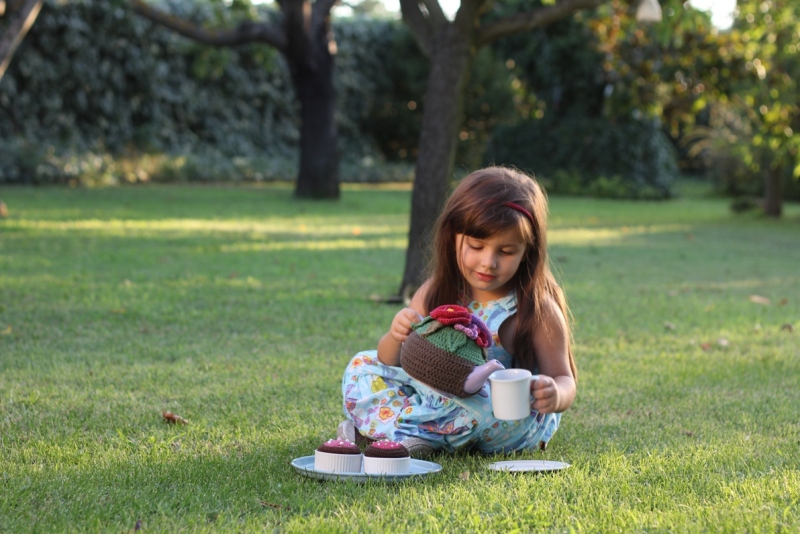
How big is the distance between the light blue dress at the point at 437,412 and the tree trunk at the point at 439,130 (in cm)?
315

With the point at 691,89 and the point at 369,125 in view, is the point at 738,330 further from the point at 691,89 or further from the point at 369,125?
the point at 369,125

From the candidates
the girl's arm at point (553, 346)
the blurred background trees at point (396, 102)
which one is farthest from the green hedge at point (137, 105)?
the girl's arm at point (553, 346)

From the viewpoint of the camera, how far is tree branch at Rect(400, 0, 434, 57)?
6316 millimetres

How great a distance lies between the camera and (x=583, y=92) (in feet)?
69.2

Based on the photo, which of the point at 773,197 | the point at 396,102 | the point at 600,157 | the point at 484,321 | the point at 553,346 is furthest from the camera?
the point at 396,102

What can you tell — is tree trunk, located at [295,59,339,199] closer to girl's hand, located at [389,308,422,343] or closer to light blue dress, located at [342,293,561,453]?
light blue dress, located at [342,293,561,453]

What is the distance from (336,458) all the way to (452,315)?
1.76 ft

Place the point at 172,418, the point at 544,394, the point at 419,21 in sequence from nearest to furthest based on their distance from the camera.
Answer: the point at 544,394 → the point at 172,418 → the point at 419,21

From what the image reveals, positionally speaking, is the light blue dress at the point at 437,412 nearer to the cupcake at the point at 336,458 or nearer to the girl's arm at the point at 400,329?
the girl's arm at the point at 400,329

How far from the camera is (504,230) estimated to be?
9.28ft

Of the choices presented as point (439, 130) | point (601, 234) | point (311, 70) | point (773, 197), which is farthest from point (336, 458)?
point (773, 197)

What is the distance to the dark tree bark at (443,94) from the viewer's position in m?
6.19

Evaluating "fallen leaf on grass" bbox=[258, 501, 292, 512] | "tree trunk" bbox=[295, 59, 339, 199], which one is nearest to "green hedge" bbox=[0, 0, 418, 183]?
"tree trunk" bbox=[295, 59, 339, 199]

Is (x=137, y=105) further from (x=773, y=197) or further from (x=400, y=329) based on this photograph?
(x=400, y=329)
